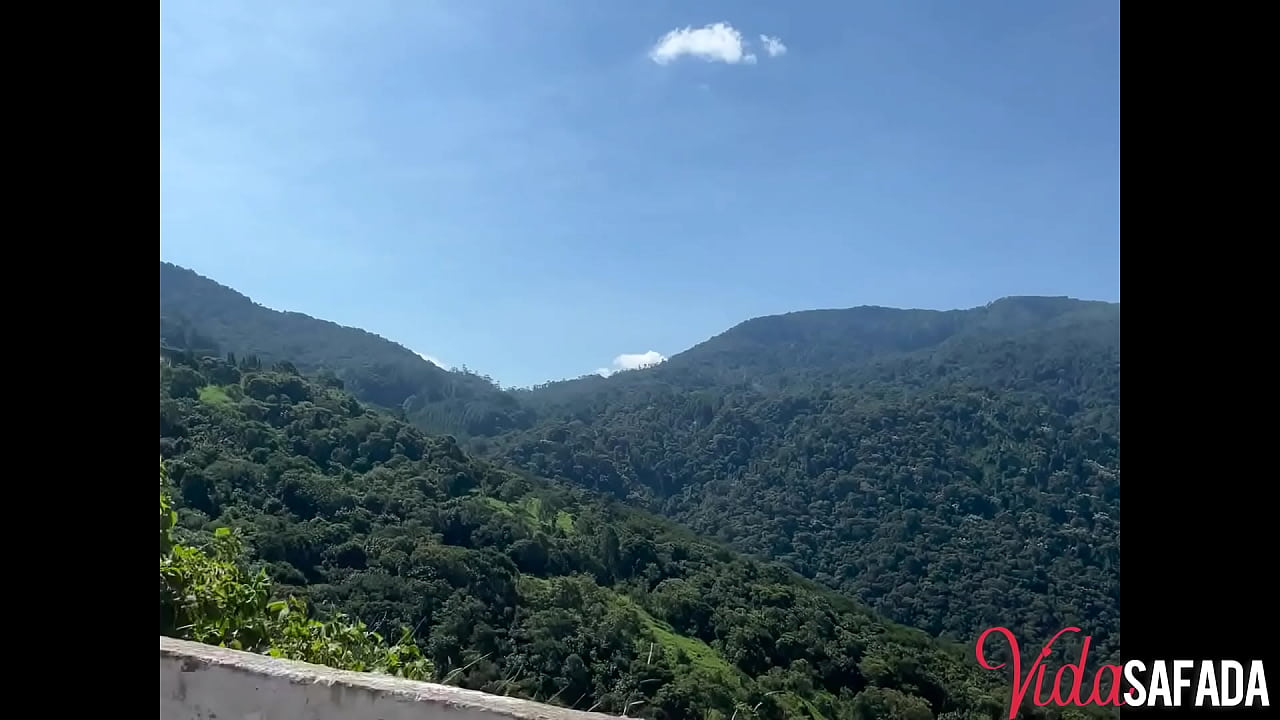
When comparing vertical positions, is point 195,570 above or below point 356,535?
above

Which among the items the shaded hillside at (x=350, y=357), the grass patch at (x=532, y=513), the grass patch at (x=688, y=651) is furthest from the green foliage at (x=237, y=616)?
the shaded hillside at (x=350, y=357)

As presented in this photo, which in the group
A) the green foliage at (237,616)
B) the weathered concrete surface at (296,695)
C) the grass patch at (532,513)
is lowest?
the grass patch at (532,513)

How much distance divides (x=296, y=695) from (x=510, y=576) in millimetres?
27265

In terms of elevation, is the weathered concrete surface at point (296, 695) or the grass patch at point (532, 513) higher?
the weathered concrete surface at point (296, 695)

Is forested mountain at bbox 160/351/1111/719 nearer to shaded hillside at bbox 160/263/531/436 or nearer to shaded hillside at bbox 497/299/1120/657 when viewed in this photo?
shaded hillside at bbox 497/299/1120/657

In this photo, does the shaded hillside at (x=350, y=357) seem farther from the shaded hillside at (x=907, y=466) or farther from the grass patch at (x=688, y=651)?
the grass patch at (x=688, y=651)

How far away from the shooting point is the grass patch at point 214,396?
36.0 m

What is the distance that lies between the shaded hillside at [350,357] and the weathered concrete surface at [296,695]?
238 ft

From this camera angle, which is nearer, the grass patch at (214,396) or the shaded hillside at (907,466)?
the grass patch at (214,396)

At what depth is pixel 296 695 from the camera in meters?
2.27
